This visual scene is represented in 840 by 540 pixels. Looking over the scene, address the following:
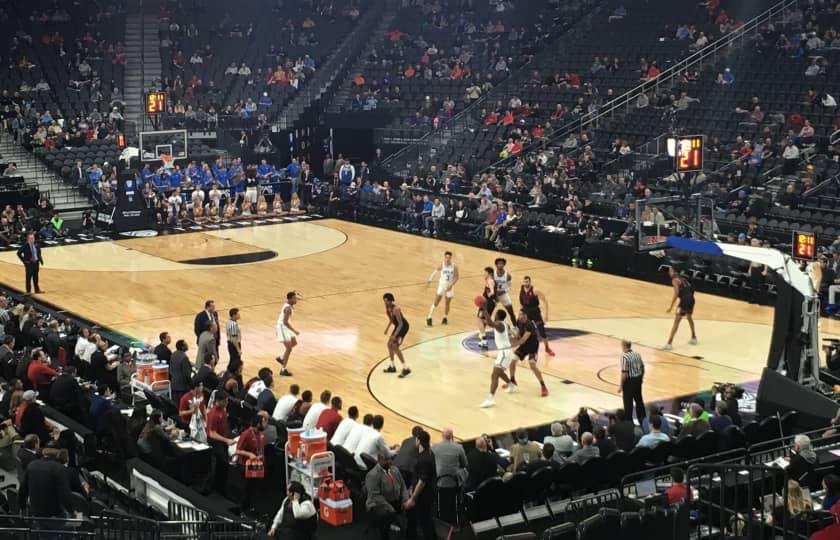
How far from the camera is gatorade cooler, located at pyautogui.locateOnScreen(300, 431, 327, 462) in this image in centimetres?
1330

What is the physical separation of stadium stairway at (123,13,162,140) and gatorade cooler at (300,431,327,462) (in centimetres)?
→ 3205

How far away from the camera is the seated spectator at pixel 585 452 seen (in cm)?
1352

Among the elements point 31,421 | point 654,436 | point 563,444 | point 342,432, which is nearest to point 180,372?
point 31,421

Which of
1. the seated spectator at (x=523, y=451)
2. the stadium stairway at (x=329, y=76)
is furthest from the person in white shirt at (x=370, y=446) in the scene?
the stadium stairway at (x=329, y=76)

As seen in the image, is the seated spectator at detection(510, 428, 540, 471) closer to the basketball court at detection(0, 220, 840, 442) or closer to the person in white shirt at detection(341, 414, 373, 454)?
the person in white shirt at detection(341, 414, 373, 454)

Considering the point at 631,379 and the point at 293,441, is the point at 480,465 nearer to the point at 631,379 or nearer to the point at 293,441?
the point at 293,441

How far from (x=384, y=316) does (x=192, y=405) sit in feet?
30.1

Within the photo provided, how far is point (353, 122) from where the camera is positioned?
43125mm

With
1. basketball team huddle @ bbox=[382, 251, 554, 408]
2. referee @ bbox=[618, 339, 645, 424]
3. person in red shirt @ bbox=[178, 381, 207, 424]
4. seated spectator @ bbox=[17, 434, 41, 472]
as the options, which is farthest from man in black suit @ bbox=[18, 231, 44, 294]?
referee @ bbox=[618, 339, 645, 424]

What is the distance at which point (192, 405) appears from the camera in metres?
15.4

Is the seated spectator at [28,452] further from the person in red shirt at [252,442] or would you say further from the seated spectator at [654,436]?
the seated spectator at [654,436]

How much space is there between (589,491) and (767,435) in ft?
9.52

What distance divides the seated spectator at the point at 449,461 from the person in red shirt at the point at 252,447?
215 cm

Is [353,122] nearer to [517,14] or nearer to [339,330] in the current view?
[517,14]
